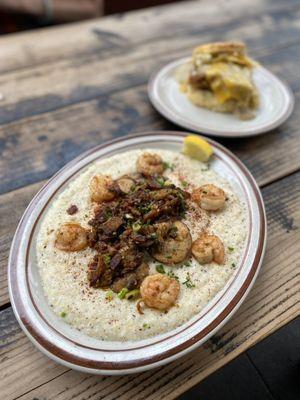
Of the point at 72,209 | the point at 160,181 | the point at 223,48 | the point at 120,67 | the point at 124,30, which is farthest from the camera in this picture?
the point at 124,30

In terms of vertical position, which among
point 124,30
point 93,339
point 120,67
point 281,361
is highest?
point 124,30

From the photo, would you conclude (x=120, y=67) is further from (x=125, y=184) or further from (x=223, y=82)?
(x=125, y=184)

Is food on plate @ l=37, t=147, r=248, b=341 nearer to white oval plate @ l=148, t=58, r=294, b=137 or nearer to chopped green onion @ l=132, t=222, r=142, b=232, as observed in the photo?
chopped green onion @ l=132, t=222, r=142, b=232

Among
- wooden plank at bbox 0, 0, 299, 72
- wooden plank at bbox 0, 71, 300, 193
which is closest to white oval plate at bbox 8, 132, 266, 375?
wooden plank at bbox 0, 71, 300, 193

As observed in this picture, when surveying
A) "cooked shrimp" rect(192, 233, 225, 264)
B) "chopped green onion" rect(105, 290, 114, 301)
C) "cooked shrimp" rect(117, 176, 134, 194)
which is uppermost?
"cooked shrimp" rect(117, 176, 134, 194)

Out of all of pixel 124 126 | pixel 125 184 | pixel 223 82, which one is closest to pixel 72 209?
pixel 125 184

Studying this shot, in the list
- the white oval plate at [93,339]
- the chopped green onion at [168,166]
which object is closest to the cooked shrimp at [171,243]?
the white oval plate at [93,339]
